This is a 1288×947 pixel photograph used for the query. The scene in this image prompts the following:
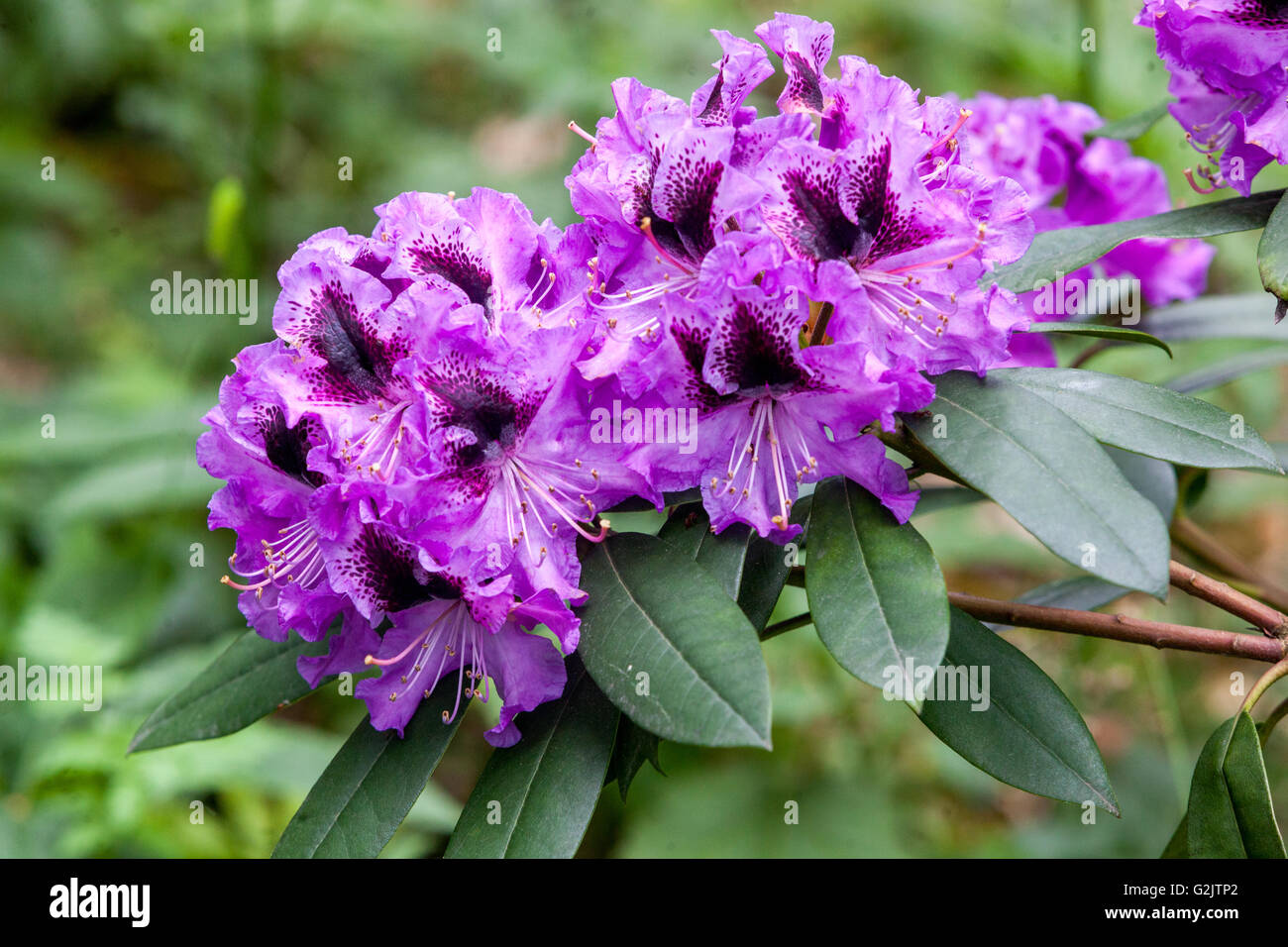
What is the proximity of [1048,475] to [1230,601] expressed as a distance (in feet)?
1.12

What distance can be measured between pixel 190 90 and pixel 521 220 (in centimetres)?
273

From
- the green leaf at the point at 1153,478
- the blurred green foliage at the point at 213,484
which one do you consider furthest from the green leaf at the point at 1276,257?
the blurred green foliage at the point at 213,484

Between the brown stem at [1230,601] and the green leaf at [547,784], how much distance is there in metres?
0.61

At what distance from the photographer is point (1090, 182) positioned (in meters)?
1.65

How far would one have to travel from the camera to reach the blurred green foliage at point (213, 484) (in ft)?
7.55

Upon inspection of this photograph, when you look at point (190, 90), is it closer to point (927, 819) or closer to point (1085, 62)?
point (1085, 62)

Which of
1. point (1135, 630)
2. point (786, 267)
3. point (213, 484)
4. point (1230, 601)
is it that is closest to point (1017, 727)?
point (1135, 630)

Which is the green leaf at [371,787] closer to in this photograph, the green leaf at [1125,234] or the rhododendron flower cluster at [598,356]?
the rhododendron flower cluster at [598,356]

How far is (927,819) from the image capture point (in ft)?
Answer: 9.97

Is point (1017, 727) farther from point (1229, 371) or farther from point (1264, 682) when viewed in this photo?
point (1229, 371)

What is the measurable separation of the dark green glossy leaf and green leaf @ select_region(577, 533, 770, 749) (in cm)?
3

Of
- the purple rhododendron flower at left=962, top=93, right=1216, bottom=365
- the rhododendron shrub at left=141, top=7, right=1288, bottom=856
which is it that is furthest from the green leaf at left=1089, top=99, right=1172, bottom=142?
the rhododendron shrub at left=141, top=7, right=1288, bottom=856
